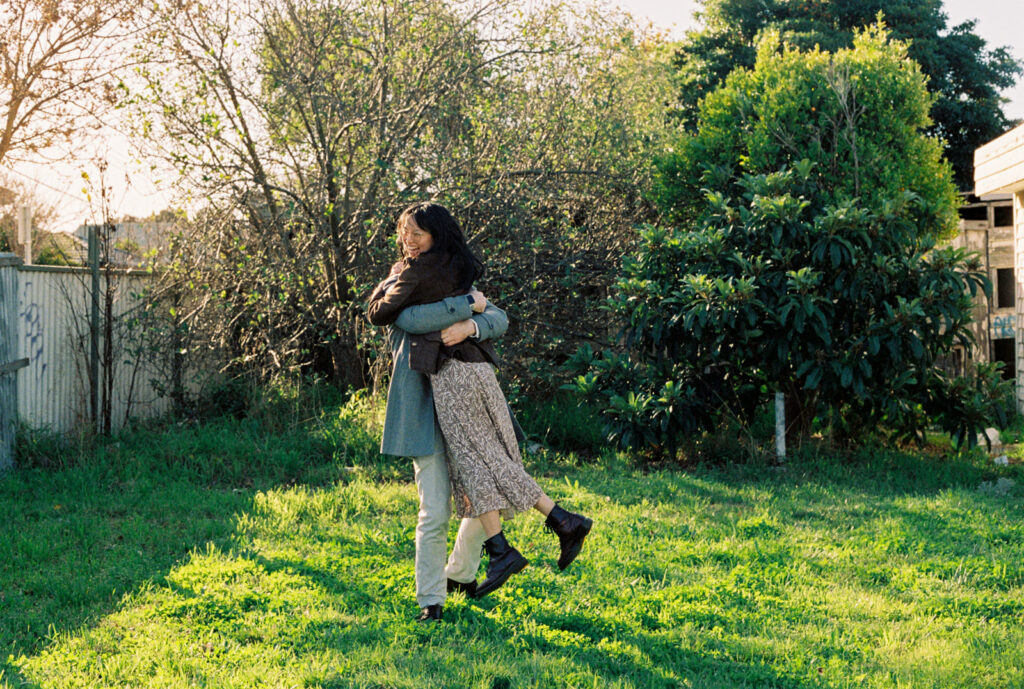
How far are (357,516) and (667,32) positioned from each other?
21.2 m

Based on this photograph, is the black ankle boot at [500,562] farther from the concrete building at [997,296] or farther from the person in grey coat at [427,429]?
the concrete building at [997,296]

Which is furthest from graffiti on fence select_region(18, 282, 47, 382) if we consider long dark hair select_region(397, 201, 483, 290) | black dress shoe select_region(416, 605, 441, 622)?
black dress shoe select_region(416, 605, 441, 622)

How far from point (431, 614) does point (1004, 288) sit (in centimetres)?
1088

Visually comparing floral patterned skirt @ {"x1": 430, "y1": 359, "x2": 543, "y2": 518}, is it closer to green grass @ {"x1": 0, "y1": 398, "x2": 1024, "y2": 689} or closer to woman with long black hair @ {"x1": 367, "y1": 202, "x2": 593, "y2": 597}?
woman with long black hair @ {"x1": 367, "y1": 202, "x2": 593, "y2": 597}

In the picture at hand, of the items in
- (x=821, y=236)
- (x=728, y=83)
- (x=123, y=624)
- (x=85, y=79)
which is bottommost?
(x=123, y=624)

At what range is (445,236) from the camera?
4281 millimetres

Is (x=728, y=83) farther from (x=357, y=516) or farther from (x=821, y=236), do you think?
(x=357, y=516)

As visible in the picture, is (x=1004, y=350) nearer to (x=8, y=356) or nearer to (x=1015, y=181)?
(x=1015, y=181)

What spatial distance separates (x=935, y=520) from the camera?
5910 millimetres

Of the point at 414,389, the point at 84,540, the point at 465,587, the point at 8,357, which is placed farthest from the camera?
the point at 8,357

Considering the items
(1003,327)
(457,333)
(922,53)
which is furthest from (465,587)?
(922,53)

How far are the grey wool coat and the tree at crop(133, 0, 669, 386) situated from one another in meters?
4.16

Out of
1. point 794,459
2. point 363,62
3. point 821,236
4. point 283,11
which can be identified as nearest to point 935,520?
point 794,459

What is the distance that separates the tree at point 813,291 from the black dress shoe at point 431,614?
3.61m
